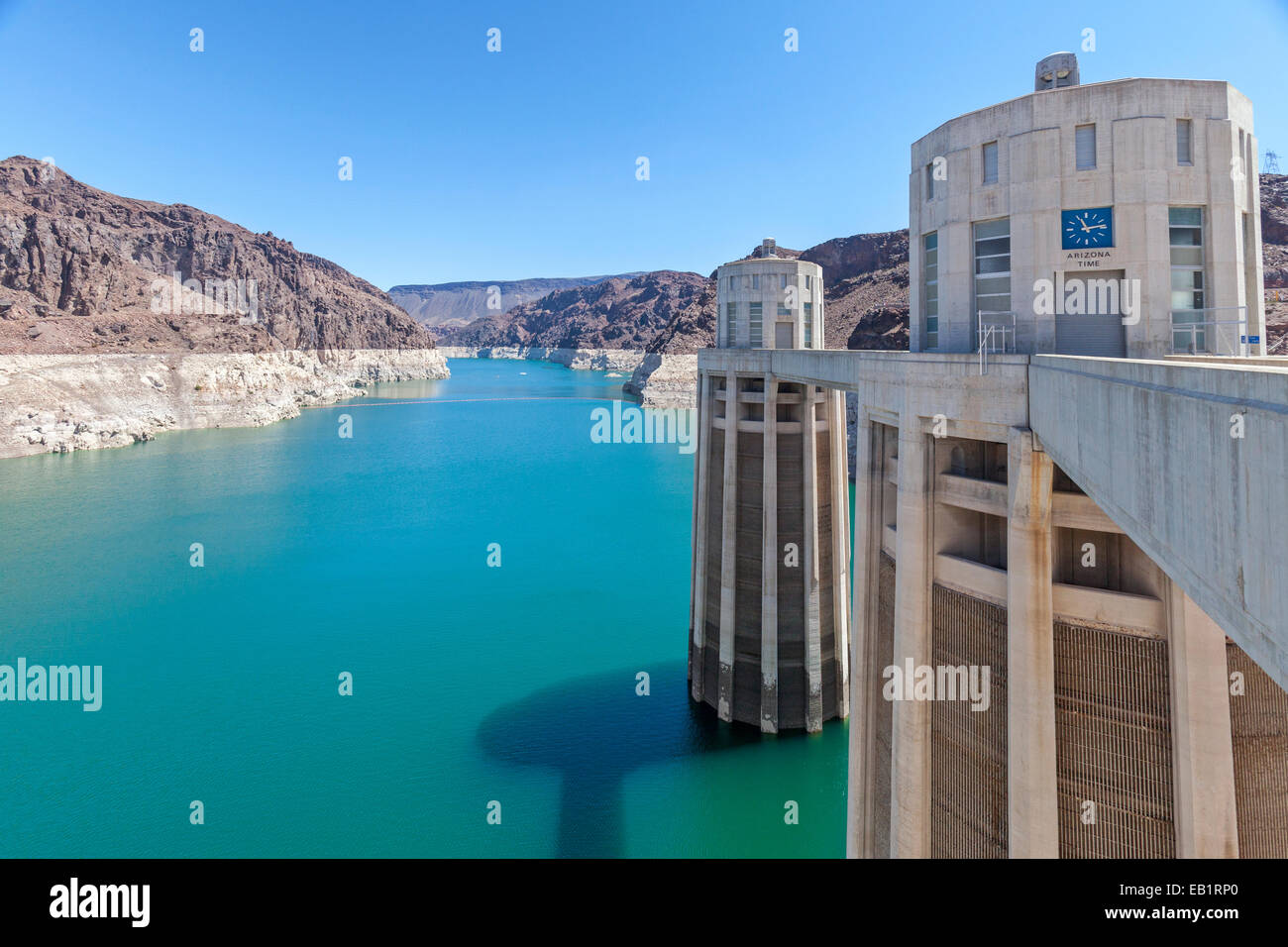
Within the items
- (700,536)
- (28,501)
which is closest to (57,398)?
(28,501)

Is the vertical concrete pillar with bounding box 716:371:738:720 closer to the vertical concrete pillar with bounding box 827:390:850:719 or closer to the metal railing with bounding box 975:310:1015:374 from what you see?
the vertical concrete pillar with bounding box 827:390:850:719

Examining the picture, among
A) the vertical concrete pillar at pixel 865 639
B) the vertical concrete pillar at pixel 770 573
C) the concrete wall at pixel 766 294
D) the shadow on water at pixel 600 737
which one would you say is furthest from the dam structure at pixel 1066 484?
the concrete wall at pixel 766 294

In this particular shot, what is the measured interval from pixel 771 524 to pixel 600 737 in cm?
869

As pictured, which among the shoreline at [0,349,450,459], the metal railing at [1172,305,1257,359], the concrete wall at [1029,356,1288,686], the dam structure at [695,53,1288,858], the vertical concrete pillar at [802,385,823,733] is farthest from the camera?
the shoreline at [0,349,450,459]

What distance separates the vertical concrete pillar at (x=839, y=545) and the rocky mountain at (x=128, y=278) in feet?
314

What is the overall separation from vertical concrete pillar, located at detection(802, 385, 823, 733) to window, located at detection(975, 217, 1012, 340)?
1371 centimetres

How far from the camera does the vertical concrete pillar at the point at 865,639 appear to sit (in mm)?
12273

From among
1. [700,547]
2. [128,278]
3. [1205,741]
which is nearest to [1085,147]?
[1205,741]

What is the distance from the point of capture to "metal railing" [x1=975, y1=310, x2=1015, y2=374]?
973cm

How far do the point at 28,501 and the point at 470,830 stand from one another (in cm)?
5497

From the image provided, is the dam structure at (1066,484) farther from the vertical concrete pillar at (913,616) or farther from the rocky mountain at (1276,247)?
the rocky mountain at (1276,247)

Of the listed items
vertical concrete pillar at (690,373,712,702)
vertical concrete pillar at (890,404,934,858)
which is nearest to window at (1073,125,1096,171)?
vertical concrete pillar at (890,404,934,858)

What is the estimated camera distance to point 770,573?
78.6ft
